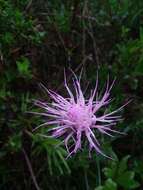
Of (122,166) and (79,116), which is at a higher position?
(79,116)

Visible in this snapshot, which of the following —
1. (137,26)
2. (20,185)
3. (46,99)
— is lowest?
(20,185)

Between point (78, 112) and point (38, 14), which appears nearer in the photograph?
point (78, 112)

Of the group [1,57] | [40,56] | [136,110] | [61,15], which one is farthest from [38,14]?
[136,110]

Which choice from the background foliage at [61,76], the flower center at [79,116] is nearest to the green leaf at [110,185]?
the background foliage at [61,76]

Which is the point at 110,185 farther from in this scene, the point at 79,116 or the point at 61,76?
the point at 61,76

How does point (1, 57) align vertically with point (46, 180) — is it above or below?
above

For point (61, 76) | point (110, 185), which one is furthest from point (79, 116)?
point (61, 76)

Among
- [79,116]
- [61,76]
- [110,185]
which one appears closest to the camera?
[79,116]

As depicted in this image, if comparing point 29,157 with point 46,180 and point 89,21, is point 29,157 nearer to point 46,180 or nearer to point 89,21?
point 46,180

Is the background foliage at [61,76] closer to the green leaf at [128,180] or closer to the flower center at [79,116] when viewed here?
the green leaf at [128,180]
